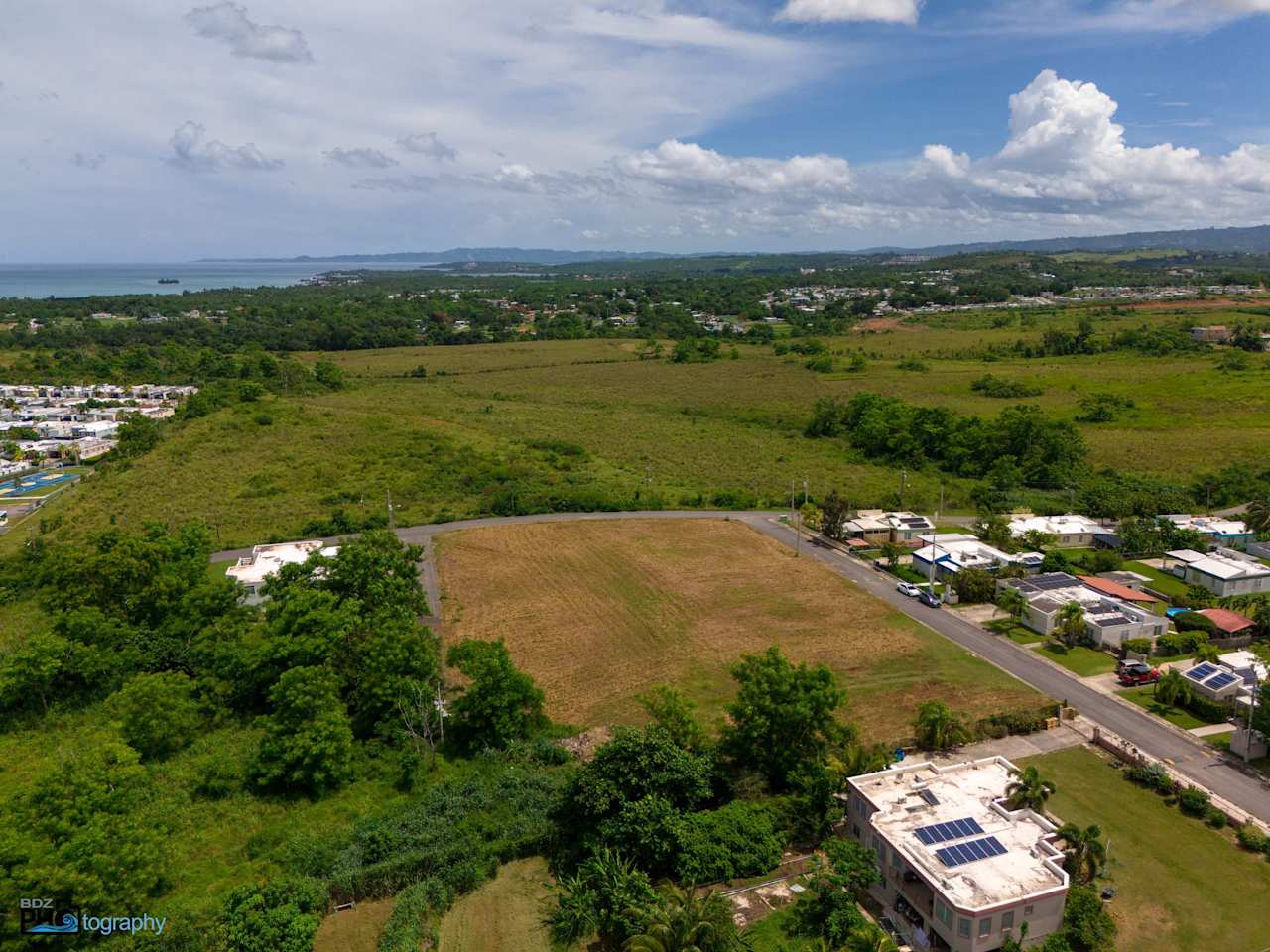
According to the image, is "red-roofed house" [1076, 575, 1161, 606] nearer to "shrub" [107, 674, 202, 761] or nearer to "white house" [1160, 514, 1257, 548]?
"white house" [1160, 514, 1257, 548]

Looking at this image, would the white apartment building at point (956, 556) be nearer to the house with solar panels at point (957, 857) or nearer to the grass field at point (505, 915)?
the house with solar panels at point (957, 857)

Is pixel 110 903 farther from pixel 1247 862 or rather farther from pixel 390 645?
pixel 1247 862

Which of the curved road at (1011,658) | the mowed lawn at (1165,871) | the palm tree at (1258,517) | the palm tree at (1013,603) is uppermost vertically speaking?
the palm tree at (1258,517)

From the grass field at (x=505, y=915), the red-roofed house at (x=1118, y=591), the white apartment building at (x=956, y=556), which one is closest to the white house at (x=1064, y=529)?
the white apartment building at (x=956, y=556)

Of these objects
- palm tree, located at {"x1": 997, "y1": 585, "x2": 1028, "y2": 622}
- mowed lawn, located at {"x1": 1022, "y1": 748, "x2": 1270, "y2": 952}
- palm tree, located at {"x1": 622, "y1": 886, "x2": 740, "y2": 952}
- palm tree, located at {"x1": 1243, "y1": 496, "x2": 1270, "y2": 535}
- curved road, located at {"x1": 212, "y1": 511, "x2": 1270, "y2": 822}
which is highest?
palm tree, located at {"x1": 1243, "y1": 496, "x2": 1270, "y2": 535}

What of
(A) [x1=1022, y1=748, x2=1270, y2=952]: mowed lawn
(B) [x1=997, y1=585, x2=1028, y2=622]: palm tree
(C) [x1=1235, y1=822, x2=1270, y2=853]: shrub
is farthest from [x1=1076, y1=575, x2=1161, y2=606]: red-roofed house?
(C) [x1=1235, y1=822, x2=1270, y2=853]: shrub

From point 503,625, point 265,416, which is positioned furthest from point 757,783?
point 265,416
